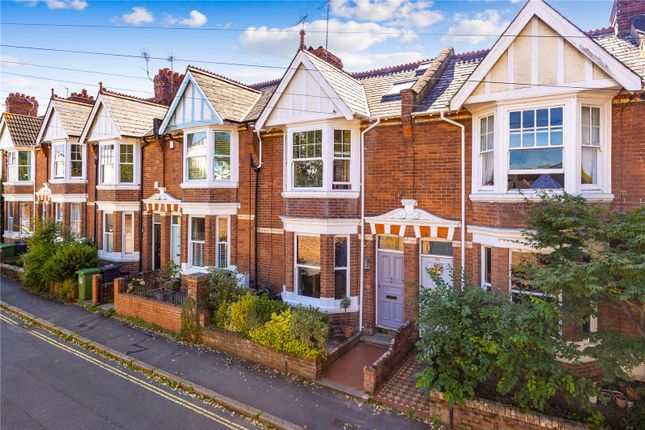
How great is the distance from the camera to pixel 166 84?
20953 millimetres

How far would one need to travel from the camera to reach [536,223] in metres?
7.46

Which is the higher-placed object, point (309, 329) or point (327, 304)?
point (327, 304)

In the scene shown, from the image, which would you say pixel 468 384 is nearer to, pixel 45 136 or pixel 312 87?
pixel 312 87

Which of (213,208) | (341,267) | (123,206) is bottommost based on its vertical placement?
(341,267)

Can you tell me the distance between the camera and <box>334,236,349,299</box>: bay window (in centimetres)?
1145

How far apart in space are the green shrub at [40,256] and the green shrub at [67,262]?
30cm

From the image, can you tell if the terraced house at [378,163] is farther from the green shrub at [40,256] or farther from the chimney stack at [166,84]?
the chimney stack at [166,84]

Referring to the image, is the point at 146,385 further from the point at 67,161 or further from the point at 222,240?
the point at 67,161

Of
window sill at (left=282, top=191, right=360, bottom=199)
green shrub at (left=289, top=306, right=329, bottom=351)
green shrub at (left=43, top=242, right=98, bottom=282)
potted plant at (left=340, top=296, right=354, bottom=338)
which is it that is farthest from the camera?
green shrub at (left=43, top=242, right=98, bottom=282)

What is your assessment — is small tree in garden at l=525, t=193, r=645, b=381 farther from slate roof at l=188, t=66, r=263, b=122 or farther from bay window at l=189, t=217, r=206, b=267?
bay window at l=189, t=217, r=206, b=267

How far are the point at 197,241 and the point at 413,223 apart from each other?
27.2ft

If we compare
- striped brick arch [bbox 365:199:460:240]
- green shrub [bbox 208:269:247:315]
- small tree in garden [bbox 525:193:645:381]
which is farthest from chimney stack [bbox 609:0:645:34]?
green shrub [bbox 208:269:247:315]

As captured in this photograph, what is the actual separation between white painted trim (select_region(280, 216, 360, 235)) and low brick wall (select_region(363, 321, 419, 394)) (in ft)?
A: 10.5

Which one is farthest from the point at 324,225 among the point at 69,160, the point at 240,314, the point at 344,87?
the point at 69,160
